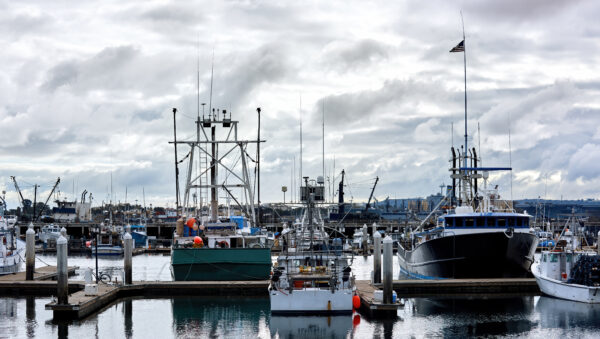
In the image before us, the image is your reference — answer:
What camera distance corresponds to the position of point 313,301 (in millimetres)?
34312

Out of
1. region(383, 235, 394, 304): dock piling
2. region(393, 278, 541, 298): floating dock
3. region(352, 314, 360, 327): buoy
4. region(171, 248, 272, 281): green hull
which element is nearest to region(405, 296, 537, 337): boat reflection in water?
region(393, 278, 541, 298): floating dock

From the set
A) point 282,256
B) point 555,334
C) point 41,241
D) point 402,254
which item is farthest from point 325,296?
point 41,241

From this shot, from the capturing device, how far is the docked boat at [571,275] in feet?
131

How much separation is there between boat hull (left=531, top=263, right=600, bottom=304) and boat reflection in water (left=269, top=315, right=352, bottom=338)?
1325cm

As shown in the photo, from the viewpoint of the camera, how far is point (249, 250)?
44.6 metres

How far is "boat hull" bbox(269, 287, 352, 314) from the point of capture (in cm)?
3428

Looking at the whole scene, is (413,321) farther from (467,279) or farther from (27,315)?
(27,315)

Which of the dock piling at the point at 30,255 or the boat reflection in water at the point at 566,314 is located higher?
the dock piling at the point at 30,255

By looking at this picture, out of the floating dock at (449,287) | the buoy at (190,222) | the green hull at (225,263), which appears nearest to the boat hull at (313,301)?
the floating dock at (449,287)

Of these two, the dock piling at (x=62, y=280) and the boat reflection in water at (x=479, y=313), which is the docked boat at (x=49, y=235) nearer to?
the dock piling at (x=62, y=280)

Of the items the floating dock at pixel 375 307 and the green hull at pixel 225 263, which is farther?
the green hull at pixel 225 263

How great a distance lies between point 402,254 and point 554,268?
22414 mm

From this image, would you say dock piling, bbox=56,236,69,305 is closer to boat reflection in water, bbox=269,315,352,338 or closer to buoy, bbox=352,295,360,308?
boat reflection in water, bbox=269,315,352,338

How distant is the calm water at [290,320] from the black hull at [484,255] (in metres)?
4.41
